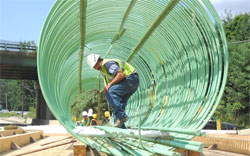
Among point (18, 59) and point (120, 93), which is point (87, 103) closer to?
point (18, 59)

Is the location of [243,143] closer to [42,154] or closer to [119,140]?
[119,140]

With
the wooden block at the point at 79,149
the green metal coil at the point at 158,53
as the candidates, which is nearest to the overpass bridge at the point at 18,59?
the green metal coil at the point at 158,53

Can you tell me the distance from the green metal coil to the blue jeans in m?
0.56

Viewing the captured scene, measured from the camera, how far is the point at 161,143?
4.66 m

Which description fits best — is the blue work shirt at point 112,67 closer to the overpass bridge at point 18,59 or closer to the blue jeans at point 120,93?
the blue jeans at point 120,93

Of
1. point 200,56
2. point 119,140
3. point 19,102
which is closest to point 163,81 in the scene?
point 200,56

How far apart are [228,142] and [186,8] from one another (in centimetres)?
Result: 384

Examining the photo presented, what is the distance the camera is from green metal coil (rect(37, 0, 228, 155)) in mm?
4531

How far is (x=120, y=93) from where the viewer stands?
19.5ft

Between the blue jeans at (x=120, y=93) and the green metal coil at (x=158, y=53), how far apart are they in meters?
0.56

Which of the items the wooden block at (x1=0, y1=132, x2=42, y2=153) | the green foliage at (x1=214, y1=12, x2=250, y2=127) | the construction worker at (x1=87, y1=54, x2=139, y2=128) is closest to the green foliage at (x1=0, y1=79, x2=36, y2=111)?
the green foliage at (x1=214, y1=12, x2=250, y2=127)

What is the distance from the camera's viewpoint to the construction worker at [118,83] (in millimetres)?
5707

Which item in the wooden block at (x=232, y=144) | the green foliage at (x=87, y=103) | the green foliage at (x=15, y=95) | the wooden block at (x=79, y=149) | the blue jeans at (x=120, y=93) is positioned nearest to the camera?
the wooden block at (x=79, y=149)

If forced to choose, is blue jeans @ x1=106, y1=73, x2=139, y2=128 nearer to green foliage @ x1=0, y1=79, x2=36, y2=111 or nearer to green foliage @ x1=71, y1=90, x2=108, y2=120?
green foliage @ x1=71, y1=90, x2=108, y2=120
